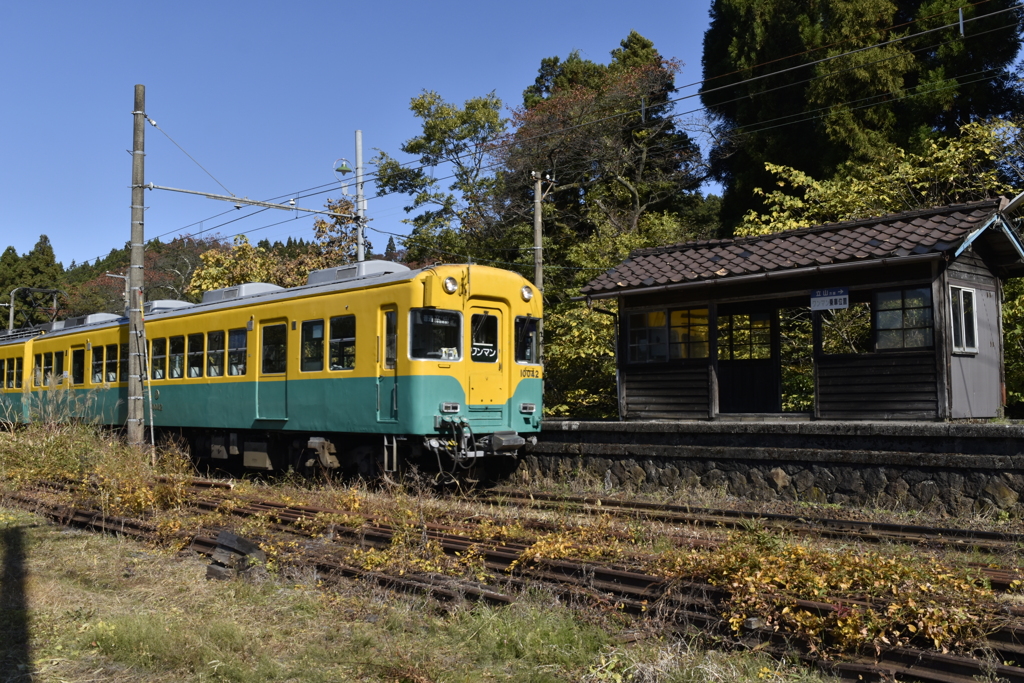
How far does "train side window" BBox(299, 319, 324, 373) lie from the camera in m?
12.3

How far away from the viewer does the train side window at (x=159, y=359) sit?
15680 mm

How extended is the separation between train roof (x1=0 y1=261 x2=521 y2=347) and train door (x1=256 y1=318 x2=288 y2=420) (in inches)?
18.0

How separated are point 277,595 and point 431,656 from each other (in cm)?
187

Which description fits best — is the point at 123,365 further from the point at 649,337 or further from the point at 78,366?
the point at 649,337

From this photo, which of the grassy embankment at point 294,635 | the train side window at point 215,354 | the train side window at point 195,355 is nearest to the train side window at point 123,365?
the train side window at point 195,355

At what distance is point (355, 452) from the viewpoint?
12156 millimetres

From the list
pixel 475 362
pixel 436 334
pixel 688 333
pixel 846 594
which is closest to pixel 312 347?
pixel 436 334

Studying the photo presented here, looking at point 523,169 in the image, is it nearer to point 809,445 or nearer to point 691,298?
point 691,298

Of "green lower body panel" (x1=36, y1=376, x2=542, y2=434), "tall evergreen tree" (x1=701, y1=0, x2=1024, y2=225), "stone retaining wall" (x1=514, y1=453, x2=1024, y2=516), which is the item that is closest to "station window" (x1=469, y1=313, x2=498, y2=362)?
"green lower body panel" (x1=36, y1=376, x2=542, y2=434)

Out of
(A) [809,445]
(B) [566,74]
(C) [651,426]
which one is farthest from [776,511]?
(B) [566,74]

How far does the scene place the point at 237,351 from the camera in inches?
543

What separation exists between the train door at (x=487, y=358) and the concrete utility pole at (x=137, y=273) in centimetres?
539

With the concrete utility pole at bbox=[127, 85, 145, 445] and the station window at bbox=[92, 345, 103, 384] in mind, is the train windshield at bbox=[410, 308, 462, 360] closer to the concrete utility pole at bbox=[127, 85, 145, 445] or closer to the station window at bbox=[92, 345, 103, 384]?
the concrete utility pole at bbox=[127, 85, 145, 445]

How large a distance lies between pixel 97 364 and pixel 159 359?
8.42ft
